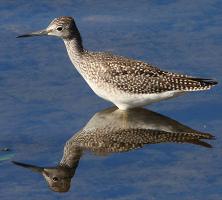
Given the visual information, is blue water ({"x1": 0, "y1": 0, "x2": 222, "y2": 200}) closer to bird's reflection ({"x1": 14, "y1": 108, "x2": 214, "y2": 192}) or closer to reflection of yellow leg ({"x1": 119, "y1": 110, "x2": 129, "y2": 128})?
bird's reflection ({"x1": 14, "y1": 108, "x2": 214, "y2": 192})

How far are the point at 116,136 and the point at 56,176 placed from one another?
1.35 metres

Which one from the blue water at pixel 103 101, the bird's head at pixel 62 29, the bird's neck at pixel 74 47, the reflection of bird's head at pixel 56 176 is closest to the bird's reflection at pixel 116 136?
the reflection of bird's head at pixel 56 176

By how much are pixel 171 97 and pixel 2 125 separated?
2426 mm

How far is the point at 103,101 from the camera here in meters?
14.0

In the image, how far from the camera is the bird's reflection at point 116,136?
39.1ft

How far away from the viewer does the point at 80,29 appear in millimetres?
15648

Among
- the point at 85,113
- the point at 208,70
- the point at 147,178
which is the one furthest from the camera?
the point at 208,70

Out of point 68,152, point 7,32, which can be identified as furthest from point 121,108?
point 7,32

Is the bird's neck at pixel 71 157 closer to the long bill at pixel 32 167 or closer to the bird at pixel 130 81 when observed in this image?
the long bill at pixel 32 167

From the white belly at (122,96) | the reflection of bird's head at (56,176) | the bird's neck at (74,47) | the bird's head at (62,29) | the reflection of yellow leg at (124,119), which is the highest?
the bird's head at (62,29)

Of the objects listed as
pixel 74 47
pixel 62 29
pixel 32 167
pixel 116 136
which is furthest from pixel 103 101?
pixel 32 167

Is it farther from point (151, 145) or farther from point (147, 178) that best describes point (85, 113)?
point (147, 178)

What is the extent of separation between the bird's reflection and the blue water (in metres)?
0.11

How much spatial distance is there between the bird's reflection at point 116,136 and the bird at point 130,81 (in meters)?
0.24
